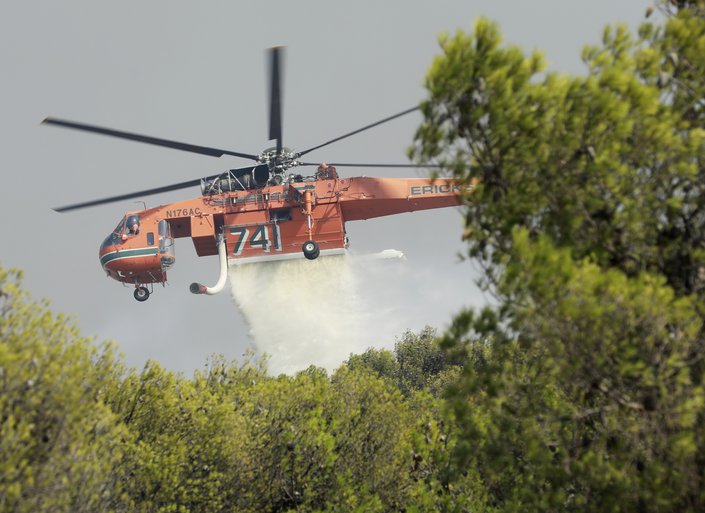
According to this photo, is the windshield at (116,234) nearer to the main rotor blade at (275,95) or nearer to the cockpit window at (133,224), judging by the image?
the cockpit window at (133,224)

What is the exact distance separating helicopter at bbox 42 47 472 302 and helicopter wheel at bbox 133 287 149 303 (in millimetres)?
1820

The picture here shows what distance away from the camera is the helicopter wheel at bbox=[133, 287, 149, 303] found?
53.8 metres

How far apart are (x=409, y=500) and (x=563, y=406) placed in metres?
15.4

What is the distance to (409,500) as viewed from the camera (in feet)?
98.8

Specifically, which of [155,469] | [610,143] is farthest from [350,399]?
[610,143]

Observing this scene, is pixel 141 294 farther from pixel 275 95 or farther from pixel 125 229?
pixel 275 95

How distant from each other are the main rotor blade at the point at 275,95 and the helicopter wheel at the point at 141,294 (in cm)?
1347

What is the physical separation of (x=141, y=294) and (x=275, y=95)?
17.9m

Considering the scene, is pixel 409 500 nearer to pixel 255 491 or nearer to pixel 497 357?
pixel 255 491

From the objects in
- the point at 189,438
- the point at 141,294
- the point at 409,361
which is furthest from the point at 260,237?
the point at 409,361

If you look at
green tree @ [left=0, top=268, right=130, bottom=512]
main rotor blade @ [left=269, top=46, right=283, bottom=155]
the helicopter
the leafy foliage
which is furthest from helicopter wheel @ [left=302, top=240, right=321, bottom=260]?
green tree @ [left=0, top=268, right=130, bottom=512]

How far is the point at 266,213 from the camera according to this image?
50906 mm

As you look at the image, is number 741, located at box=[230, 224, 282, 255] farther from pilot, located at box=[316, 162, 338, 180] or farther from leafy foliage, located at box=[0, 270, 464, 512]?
leafy foliage, located at box=[0, 270, 464, 512]

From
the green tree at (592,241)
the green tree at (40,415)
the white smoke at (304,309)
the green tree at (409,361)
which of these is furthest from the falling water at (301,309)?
the green tree at (592,241)
